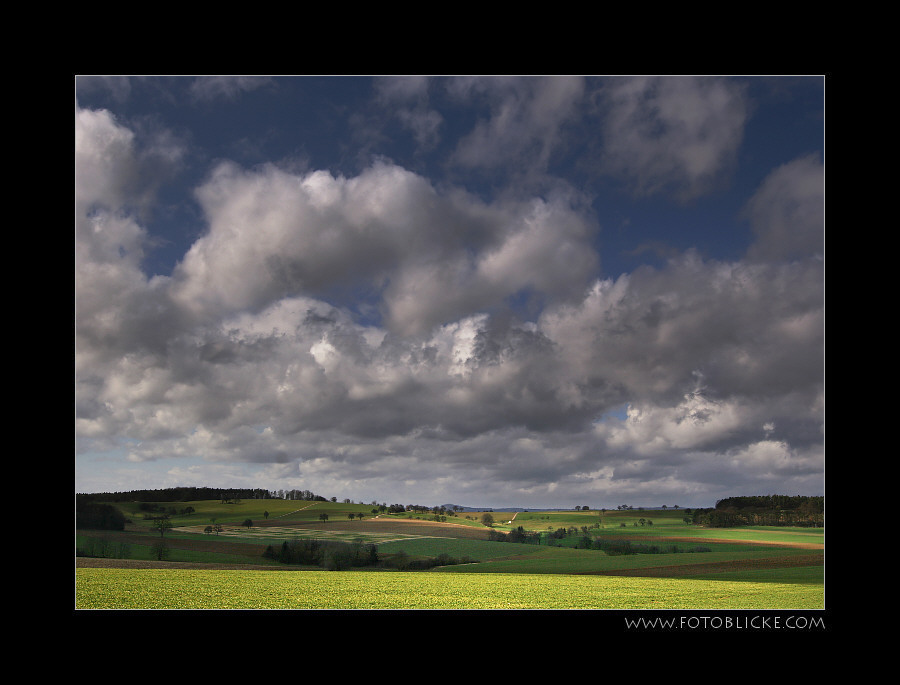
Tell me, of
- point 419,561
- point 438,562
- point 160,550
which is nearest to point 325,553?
point 419,561

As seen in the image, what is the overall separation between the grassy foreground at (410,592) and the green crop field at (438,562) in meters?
0.09

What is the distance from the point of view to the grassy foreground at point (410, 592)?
21344 mm

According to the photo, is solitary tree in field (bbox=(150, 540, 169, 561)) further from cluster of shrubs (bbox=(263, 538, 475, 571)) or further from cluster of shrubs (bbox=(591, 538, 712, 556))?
cluster of shrubs (bbox=(591, 538, 712, 556))

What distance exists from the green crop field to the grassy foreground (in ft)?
Answer: 0.28

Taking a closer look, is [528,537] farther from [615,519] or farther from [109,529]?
[109,529]

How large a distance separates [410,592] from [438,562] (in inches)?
674

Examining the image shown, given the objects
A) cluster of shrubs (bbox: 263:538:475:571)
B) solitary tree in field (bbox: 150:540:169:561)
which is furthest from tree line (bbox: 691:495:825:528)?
solitary tree in field (bbox: 150:540:169:561)

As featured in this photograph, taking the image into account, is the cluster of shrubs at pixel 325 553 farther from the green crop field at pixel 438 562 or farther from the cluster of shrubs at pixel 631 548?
the cluster of shrubs at pixel 631 548

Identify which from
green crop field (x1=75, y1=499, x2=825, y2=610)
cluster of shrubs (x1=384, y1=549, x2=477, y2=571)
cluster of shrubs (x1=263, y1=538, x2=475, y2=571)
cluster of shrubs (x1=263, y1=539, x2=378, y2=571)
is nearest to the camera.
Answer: green crop field (x1=75, y1=499, x2=825, y2=610)

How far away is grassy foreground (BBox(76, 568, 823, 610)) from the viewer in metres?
21.3

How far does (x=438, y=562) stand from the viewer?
41625mm
